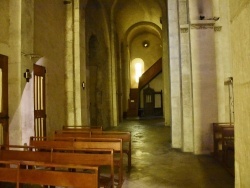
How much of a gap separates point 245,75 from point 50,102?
7.57 meters

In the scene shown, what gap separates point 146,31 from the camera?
83.6 ft

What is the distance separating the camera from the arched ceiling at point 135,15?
18311 mm

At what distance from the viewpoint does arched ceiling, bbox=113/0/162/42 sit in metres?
18.3

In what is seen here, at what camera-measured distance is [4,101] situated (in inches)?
250

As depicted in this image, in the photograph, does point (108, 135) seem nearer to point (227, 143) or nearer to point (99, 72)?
point (227, 143)

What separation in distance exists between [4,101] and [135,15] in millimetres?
16367

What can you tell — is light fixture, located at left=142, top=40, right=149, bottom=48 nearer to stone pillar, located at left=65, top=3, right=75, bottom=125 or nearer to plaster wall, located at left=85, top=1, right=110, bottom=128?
plaster wall, located at left=85, top=1, right=110, bottom=128

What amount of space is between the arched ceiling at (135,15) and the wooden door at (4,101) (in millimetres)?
12239

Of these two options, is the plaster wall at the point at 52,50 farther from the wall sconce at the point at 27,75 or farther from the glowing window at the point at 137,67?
the glowing window at the point at 137,67

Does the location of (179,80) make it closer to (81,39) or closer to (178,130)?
(178,130)

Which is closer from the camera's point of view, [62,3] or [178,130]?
[178,130]

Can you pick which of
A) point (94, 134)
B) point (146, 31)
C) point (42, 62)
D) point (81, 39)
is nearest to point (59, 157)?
point (94, 134)

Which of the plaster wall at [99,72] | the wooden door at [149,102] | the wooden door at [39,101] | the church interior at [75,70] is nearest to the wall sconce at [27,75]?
the church interior at [75,70]

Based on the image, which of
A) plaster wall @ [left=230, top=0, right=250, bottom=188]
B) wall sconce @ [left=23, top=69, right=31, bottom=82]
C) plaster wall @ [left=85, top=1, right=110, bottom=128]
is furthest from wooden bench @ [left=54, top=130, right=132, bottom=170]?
plaster wall @ [left=85, top=1, right=110, bottom=128]
